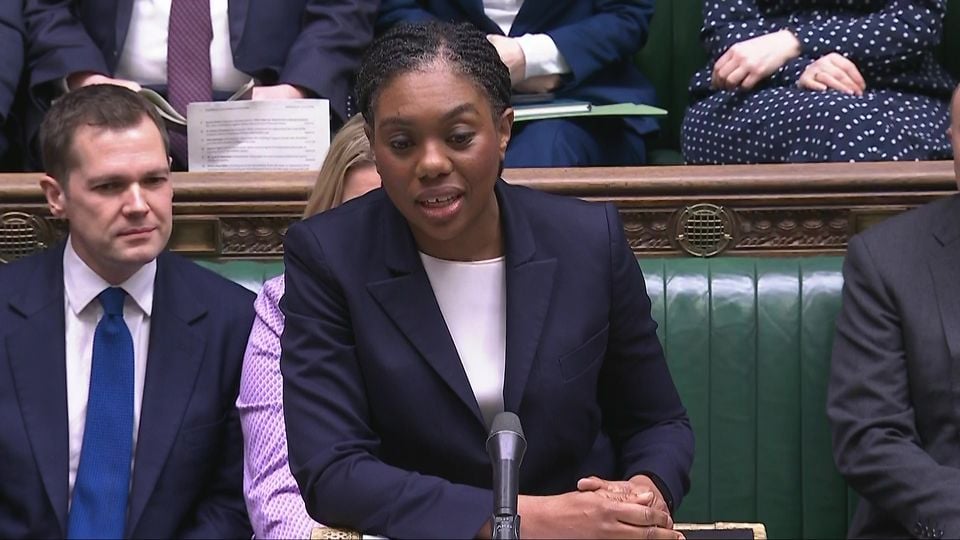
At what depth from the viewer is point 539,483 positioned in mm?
1780

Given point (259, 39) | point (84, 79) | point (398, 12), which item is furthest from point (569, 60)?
point (84, 79)

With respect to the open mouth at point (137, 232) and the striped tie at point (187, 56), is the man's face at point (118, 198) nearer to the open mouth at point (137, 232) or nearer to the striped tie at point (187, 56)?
the open mouth at point (137, 232)

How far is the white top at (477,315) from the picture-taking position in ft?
5.67

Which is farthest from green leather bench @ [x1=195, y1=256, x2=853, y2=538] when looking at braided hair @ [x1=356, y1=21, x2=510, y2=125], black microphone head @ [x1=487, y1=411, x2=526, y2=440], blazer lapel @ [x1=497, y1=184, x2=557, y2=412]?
black microphone head @ [x1=487, y1=411, x2=526, y2=440]

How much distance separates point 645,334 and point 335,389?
0.37 meters

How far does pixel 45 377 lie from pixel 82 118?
385 mm

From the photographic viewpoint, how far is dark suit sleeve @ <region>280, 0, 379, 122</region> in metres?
2.81

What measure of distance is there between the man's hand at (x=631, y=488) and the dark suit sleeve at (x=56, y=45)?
1555mm

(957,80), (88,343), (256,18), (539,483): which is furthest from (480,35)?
(957,80)

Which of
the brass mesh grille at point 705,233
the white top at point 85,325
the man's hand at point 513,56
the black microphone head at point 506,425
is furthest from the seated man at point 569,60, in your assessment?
the black microphone head at point 506,425

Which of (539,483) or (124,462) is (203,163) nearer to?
(124,462)

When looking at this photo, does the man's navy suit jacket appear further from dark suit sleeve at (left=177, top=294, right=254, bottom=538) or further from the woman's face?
the woman's face

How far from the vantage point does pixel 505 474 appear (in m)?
1.22

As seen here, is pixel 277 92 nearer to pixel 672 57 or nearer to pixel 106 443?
pixel 106 443
